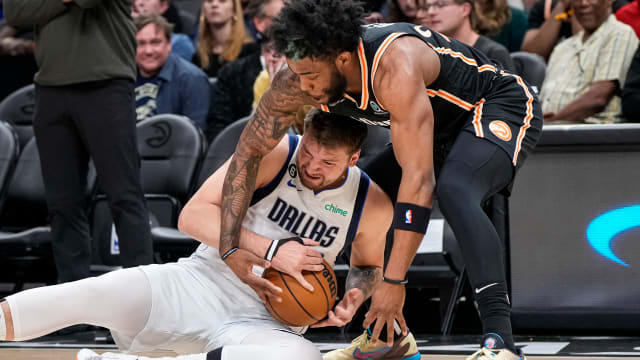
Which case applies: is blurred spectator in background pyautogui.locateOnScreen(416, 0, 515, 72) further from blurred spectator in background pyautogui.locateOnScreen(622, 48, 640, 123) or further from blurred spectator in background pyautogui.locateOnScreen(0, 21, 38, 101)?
blurred spectator in background pyautogui.locateOnScreen(0, 21, 38, 101)

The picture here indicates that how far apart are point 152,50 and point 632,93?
3336 mm

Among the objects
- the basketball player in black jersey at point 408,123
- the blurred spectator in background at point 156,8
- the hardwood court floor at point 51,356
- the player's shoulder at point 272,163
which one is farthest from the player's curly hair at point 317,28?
the blurred spectator in background at point 156,8

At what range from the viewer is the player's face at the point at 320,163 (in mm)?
2920

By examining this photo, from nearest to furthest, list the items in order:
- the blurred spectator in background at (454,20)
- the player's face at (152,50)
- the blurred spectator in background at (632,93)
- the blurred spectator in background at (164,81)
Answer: the blurred spectator in background at (632,93)
the blurred spectator in background at (454,20)
the blurred spectator in background at (164,81)
the player's face at (152,50)

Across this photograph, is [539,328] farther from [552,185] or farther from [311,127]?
[311,127]

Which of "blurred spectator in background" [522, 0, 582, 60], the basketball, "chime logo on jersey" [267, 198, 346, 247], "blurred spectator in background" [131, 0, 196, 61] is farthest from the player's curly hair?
"blurred spectator in background" [131, 0, 196, 61]

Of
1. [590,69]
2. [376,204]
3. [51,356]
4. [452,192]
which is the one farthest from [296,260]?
→ [590,69]

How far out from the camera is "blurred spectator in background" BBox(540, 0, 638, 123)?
16.8 feet

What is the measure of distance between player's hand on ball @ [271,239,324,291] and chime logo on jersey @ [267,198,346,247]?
14 centimetres

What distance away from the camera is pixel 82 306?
106 inches

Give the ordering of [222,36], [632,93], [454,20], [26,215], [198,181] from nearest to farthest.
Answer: [632,93] < [454,20] < [198,181] < [26,215] < [222,36]

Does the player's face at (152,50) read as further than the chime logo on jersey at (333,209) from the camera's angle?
Yes

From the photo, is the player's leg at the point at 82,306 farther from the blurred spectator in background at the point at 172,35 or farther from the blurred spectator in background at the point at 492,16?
the blurred spectator in background at the point at 172,35

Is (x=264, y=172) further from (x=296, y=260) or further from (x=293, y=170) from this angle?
(x=296, y=260)
